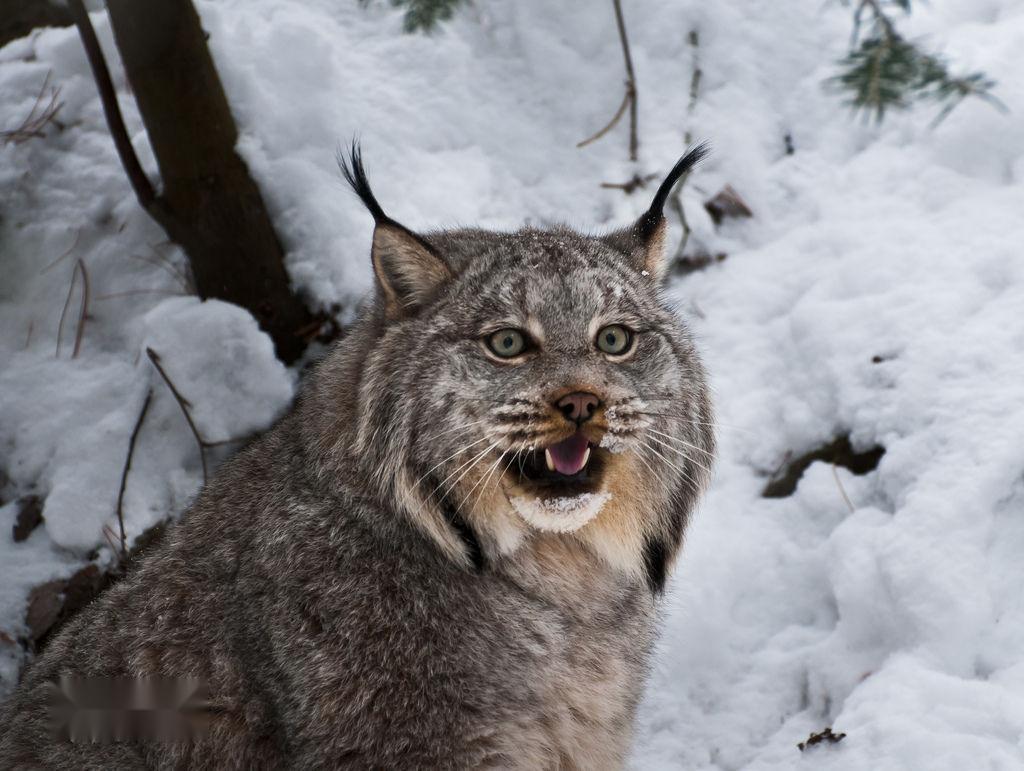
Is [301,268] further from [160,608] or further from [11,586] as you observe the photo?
[160,608]

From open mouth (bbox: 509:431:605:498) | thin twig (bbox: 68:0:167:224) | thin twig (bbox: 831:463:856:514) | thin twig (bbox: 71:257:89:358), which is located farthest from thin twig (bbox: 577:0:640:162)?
open mouth (bbox: 509:431:605:498)

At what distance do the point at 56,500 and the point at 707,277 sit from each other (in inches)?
123

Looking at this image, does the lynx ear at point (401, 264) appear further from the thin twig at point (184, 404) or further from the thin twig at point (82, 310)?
the thin twig at point (82, 310)

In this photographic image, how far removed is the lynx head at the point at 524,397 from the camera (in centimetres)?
287

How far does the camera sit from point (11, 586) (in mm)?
4320

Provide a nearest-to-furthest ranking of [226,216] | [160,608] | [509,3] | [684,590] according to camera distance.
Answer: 1. [160,608]
2. [684,590]
3. [226,216]
4. [509,3]

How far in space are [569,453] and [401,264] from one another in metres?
0.75

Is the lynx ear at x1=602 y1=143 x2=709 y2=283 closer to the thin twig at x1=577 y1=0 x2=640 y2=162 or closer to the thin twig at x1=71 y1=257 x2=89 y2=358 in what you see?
the thin twig at x1=577 y1=0 x2=640 y2=162

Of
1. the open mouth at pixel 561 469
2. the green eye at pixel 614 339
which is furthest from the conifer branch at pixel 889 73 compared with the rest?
the open mouth at pixel 561 469

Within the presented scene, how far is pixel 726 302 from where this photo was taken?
208 inches

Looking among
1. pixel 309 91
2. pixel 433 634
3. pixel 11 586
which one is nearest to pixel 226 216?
pixel 309 91

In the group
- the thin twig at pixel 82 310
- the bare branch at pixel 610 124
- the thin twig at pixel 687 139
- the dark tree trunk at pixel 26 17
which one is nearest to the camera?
the thin twig at pixel 82 310

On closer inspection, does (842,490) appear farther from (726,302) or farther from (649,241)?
(649,241)

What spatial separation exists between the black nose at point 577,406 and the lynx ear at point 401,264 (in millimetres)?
620
